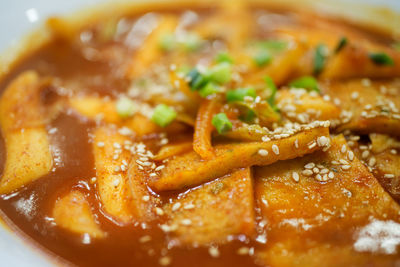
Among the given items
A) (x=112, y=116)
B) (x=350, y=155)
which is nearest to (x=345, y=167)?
(x=350, y=155)

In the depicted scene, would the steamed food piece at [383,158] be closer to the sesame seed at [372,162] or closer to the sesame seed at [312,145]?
the sesame seed at [372,162]

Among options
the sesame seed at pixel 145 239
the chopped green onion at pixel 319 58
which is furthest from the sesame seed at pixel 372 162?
the sesame seed at pixel 145 239

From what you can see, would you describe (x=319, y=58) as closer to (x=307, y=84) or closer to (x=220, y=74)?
(x=307, y=84)

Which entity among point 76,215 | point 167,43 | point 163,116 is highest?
point 167,43

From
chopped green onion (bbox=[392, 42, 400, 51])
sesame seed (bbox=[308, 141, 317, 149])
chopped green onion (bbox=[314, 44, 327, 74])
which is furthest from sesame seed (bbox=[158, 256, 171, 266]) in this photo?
chopped green onion (bbox=[392, 42, 400, 51])

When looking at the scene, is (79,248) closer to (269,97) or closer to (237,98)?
(237,98)

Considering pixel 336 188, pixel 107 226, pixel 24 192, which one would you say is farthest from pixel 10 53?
pixel 336 188
